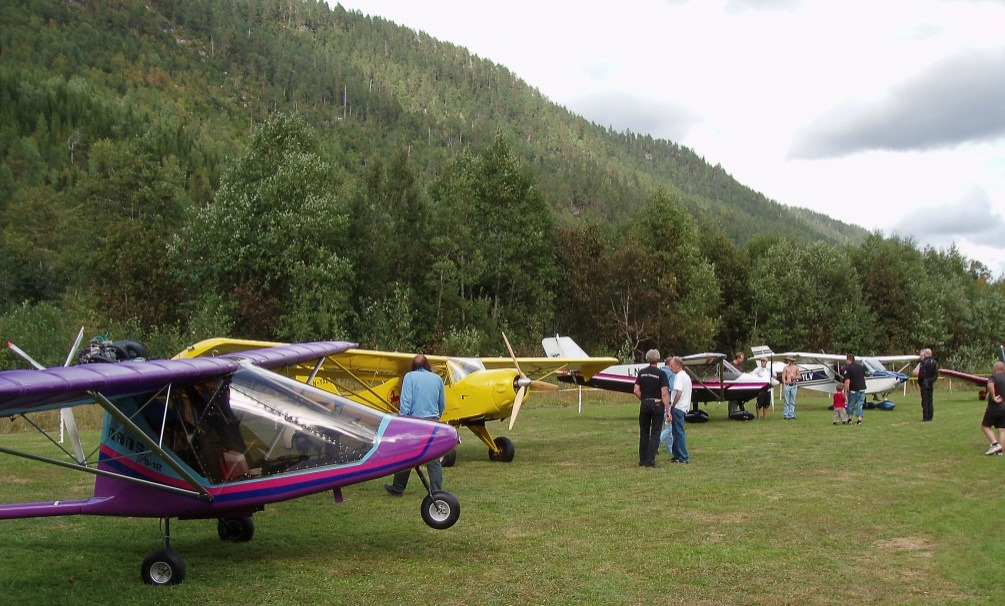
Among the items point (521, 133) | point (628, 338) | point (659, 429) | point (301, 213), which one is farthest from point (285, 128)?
point (521, 133)

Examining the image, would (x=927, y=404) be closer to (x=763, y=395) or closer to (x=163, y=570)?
(x=763, y=395)

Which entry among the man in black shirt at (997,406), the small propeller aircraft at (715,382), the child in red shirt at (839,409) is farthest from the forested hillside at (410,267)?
the man in black shirt at (997,406)

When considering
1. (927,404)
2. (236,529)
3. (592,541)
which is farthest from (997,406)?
(236,529)

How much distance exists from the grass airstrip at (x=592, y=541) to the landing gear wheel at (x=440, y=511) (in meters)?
0.30

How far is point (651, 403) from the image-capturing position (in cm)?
1303

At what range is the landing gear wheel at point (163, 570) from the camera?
22.1ft

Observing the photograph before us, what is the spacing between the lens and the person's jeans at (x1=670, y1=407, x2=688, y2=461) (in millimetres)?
14047

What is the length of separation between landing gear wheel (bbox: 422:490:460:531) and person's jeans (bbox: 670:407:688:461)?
7424 millimetres

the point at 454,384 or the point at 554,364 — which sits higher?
the point at 554,364

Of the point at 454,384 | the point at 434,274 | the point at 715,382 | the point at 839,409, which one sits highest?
the point at 434,274

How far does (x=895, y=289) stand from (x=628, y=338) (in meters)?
24.1

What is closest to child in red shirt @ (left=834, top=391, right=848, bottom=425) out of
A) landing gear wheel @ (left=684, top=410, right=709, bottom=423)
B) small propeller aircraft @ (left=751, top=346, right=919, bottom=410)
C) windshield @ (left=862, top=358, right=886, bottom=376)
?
landing gear wheel @ (left=684, top=410, right=709, bottom=423)

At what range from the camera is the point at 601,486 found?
11.4 m

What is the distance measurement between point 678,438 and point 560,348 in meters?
11.0
